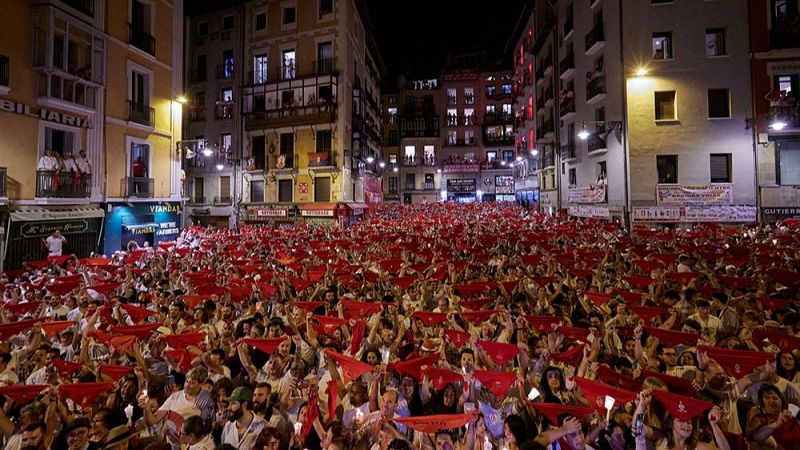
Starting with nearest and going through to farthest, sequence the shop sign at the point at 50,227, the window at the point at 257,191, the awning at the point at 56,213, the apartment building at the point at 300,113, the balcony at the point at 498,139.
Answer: the awning at the point at 56,213 → the shop sign at the point at 50,227 → the apartment building at the point at 300,113 → the window at the point at 257,191 → the balcony at the point at 498,139

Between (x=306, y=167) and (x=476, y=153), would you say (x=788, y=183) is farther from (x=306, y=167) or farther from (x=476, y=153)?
(x=476, y=153)

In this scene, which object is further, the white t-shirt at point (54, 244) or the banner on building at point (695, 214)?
the banner on building at point (695, 214)

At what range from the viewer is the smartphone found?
4.81m

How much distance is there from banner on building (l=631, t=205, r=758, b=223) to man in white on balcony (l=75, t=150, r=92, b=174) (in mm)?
29225

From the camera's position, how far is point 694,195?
84.0 ft

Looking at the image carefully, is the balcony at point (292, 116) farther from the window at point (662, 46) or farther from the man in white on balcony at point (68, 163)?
the window at point (662, 46)

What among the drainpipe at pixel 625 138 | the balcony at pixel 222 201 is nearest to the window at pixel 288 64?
A: the balcony at pixel 222 201

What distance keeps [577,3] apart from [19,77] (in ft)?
113

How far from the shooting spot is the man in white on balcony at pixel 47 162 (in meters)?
18.6

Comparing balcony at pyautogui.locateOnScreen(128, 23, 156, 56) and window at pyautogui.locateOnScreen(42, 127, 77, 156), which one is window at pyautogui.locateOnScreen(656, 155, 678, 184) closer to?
balcony at pyautogui.locateOnScreen(128, 23, 156, 56)

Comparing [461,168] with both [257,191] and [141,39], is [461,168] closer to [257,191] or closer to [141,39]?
[257,191]

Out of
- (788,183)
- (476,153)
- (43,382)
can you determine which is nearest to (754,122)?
(788,183)

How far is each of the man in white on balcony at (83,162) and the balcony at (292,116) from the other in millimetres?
→ 17822

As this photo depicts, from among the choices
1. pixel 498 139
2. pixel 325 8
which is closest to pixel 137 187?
pixel 325 8
